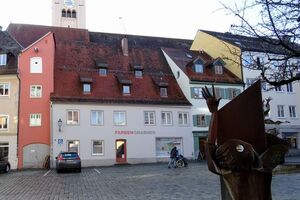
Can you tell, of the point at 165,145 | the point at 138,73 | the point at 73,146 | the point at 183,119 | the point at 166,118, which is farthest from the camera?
the point at 138,73

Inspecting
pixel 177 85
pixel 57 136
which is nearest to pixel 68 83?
pixel 57 136

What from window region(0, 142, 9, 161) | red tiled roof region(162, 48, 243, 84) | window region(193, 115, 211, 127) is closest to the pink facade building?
window region(0, 142, 9, 161)

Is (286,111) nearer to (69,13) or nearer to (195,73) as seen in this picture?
(195,73)

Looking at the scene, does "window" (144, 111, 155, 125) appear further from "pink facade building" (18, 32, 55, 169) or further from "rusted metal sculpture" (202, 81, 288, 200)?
"rusted metal sculpture" (202, 81, 288, 200)

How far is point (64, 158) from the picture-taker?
3031 centimetres

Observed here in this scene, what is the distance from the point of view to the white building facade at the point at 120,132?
39219 millimetres

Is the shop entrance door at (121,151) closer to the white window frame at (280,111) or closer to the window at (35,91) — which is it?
the window at (35,91)

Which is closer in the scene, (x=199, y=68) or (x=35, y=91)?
(x=35, y=91)

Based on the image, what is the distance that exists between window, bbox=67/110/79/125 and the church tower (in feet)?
109

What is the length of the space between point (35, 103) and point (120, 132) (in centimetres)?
874

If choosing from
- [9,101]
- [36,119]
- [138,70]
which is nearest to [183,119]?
[138,70]

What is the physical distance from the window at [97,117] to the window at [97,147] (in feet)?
5.81

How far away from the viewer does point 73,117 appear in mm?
39812

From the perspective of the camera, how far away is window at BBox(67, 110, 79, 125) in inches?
1558
